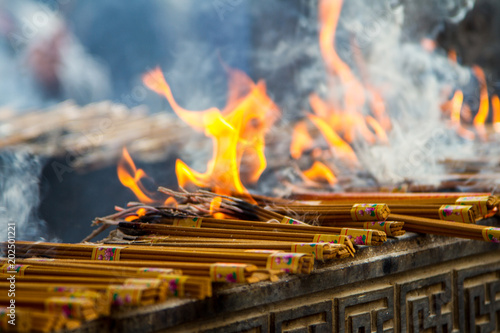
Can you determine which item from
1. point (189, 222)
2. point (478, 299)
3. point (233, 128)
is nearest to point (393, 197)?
point (478, 299)

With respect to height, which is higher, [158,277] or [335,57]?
[335,57]

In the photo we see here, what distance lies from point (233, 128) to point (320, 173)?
1.19m

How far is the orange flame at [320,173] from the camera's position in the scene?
3.95 m

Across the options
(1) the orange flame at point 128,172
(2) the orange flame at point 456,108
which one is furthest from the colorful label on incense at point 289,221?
(2) the orange flame at point 456,108

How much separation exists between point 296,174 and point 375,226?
2010 millimetres

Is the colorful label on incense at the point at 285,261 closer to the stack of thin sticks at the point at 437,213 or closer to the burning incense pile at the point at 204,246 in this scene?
the burning incense pile at the point at 204,246

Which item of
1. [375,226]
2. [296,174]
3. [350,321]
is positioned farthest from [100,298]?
[296,174]

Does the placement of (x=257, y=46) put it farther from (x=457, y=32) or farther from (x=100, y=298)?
(x=100, y=298)

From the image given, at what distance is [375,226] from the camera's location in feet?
7.50

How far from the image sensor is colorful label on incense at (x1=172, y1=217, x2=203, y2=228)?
240 cm

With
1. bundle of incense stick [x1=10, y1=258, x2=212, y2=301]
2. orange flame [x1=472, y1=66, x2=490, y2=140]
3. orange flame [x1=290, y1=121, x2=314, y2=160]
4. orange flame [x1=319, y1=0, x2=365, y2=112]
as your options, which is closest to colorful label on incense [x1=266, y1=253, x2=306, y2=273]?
bundle of incense stick [x1=10, y1=258, x2=212, y2=301]

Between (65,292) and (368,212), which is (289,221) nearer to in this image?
(368,212)

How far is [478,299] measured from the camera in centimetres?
261

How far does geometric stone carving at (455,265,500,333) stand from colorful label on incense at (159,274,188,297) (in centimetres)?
138
